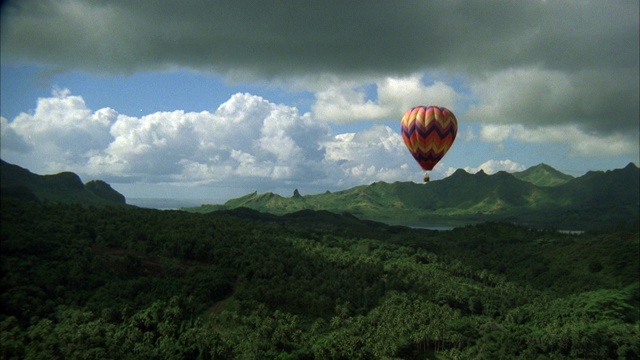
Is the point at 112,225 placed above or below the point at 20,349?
above

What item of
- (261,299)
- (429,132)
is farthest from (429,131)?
(261,299)

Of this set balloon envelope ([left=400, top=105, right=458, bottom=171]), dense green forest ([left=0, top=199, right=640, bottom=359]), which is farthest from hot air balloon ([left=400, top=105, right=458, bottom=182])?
dense green forest ([left=0, top=199, right=640, bottom=359])

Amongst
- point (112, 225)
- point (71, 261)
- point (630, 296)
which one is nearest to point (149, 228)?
point (112, 225)

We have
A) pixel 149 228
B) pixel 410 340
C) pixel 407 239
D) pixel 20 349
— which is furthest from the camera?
pixel 407 239

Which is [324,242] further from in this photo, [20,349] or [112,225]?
[20,349]

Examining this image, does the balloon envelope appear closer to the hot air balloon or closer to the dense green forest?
the hot air balloon

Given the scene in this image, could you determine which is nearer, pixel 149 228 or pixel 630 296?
pixel 630 296

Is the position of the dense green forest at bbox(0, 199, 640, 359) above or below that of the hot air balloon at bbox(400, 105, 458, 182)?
below

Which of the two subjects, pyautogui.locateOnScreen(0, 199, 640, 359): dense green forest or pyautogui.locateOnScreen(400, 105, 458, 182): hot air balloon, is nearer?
pyautogui.locateOnScreen(400, 105, 458, 182): hot air balloon
